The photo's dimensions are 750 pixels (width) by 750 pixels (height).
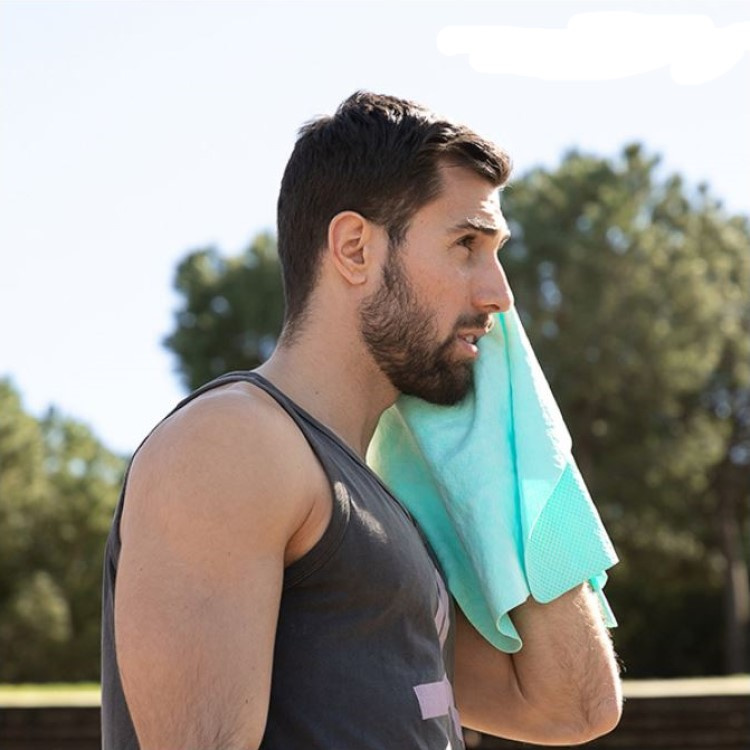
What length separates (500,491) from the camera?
6.46ft

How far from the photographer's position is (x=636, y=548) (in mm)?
24984

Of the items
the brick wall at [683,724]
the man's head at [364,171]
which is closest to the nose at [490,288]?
the man's head at [364,171]

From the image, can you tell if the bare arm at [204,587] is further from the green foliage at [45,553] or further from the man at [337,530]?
the green foliage at [45,553]

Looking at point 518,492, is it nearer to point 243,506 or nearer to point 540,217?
point 243,506

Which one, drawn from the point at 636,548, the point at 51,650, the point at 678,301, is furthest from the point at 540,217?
the point at 51,650

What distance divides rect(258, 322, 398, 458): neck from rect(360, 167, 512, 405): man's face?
27 mm

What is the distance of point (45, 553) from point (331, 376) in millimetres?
27484

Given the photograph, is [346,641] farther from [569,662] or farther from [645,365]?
[645,365]

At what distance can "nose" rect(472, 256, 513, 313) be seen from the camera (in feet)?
6.12

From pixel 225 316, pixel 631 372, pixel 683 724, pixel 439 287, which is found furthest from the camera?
pixel 225 316

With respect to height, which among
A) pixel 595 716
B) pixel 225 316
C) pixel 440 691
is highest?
pixel 440 691

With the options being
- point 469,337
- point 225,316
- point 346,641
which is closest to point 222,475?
point 346,641

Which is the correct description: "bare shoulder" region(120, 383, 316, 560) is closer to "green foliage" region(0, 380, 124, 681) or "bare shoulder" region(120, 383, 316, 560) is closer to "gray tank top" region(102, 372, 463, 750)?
"gray tank top" region(102, 372, 463, 750)

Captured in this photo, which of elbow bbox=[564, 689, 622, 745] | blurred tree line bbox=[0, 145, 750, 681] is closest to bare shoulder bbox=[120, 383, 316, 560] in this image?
elbow bbox=[564, 689, 622, 745]
